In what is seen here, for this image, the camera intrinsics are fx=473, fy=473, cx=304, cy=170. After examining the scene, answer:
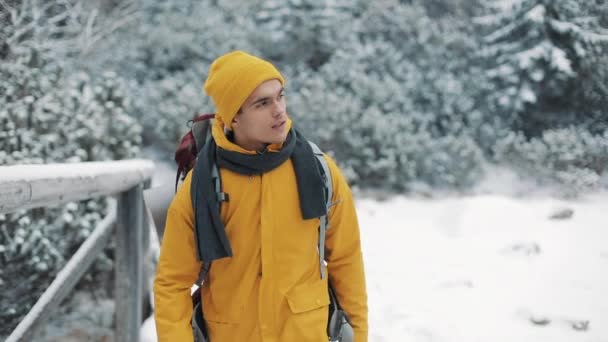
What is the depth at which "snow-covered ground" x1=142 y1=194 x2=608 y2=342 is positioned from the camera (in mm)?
3035

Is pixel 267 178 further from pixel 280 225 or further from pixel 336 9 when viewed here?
pixel 336 9

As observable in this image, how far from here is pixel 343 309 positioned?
71.3 inches

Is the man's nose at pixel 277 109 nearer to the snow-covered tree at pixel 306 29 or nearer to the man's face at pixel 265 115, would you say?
the man's face at pixel 265 115

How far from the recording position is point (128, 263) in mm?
2971

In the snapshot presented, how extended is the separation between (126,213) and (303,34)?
7.31m

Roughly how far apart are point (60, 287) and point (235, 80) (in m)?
1.61

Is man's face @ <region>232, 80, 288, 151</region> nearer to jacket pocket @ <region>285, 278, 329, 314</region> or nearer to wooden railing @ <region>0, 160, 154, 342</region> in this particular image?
jacket pocket @ <region>285, 278, 329, 314</region>

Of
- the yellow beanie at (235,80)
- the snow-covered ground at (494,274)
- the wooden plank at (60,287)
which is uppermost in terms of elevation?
the yellow beanie at (235,80)

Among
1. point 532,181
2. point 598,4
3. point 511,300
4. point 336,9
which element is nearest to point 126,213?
point 511,300

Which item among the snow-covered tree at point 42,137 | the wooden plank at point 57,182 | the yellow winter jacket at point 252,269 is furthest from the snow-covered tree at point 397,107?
the yellow winter jacket at point 252,269

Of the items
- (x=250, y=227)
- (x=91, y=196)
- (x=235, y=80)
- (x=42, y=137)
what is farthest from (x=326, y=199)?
(x=42, y=137)

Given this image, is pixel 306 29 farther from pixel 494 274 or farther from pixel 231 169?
pixel 231 169

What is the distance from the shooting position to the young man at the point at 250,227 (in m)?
1.57

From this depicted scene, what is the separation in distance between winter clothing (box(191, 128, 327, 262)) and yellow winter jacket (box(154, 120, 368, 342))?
44 millimetres
